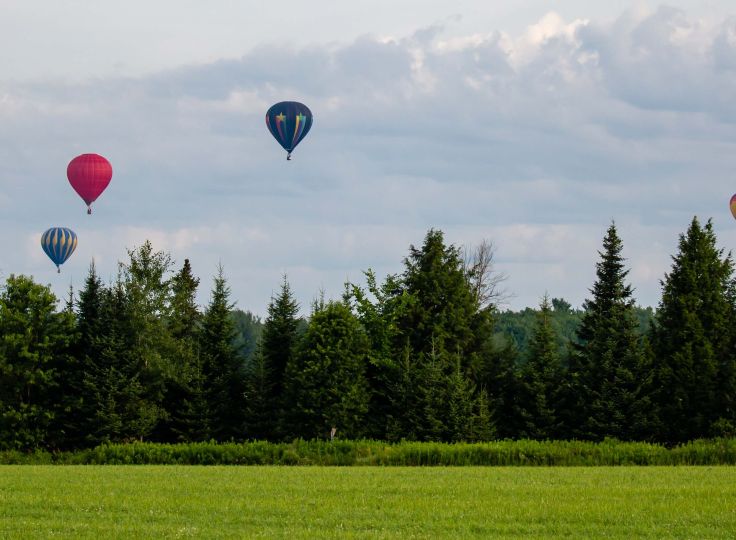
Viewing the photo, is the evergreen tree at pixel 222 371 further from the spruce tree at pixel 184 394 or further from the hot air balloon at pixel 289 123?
the hot air balloon at pixel 289 123

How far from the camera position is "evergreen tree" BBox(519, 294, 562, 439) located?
6391 centimetres

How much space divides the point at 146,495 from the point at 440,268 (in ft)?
149

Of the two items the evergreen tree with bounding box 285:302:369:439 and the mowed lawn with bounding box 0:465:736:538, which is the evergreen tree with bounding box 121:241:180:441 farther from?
the mowed lawn with bounding box 0:465:736:538

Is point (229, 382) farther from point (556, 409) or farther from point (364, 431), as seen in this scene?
point (556, 409)

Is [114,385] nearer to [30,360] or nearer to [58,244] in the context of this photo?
[30,360]

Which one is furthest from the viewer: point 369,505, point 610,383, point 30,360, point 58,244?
point 58,244

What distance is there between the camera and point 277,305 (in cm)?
7119

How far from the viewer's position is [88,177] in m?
71.6

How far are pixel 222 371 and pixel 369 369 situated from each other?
915 cm

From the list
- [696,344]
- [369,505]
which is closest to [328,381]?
[696,344]

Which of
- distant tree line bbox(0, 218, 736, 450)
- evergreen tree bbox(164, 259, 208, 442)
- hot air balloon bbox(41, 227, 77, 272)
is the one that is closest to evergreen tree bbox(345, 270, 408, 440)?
distant tree line bbox(0, 218, 736, 450)

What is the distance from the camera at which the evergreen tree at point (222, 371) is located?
68000 millimetres

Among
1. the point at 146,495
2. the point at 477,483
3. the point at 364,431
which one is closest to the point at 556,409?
the point at 364,431

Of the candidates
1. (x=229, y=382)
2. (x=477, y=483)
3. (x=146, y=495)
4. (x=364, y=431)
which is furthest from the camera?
(x=229, y=382)
